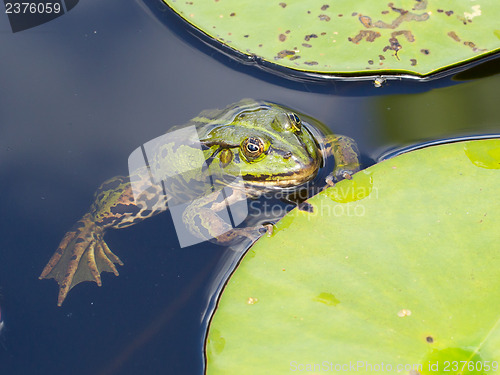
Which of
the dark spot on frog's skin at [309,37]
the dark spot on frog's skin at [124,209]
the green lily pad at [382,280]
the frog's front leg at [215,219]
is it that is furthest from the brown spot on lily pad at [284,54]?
the dark spot on frog's skin at [124,209]

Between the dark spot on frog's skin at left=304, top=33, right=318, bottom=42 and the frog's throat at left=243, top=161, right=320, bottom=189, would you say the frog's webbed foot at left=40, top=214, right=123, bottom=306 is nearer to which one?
the frog's throat at left=243, top=161, right=320, bottom=189

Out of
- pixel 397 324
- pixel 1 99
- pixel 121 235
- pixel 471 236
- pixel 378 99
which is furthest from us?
pixel 1 99

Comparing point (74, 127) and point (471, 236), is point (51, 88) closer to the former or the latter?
point (74, 127)

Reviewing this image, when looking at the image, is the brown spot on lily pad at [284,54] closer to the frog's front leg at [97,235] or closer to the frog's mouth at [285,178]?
the frog's mouth at [285,178]

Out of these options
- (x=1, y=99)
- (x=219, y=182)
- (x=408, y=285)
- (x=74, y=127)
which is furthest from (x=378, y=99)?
(x=1, y=99)

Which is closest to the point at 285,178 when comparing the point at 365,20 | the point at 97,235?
the point at 365,20

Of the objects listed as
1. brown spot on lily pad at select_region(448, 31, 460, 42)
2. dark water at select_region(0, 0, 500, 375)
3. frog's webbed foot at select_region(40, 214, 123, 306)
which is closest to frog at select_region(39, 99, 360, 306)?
frog's webbed foot at select_region(40, 214, 123, 306)
